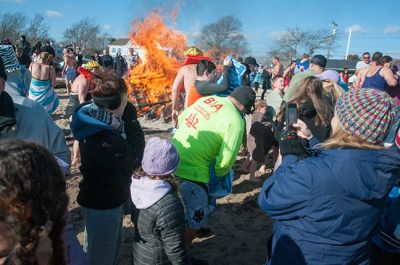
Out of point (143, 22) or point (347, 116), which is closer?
point (347, 116)

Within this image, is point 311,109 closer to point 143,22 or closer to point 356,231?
point 356,231

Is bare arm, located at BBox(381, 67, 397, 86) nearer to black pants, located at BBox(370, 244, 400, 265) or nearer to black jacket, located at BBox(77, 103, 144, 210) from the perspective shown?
black pants, located at BBox(370, 244, 400, 265)

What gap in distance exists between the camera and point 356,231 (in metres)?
1.93

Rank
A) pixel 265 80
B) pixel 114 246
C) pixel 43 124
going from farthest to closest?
pixel 265 80
pixel 114 246
pixel 43 124

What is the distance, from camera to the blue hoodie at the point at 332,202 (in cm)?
182

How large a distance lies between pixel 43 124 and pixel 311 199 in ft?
5.92

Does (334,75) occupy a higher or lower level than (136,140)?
higher

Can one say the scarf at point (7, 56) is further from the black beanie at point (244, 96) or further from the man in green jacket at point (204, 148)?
the black beanie at point (244, 96)

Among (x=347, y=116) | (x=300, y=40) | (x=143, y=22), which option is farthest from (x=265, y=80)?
(x=300, y=40)

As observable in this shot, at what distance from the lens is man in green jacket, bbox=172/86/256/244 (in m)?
3.37

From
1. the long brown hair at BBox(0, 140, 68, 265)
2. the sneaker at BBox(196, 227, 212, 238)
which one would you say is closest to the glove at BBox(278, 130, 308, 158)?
the long brown hair at BBox(0, 140, 68, 265)

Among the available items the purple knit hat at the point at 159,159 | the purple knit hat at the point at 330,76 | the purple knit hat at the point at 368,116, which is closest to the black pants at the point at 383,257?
the purple knit hat at the point at 368,116

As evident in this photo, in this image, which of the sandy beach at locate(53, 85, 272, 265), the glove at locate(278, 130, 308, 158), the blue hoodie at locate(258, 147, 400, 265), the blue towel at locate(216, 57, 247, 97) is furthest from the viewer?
the blue towel at locate(216, 57, 247, 97)

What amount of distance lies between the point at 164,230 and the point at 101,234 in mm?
650
